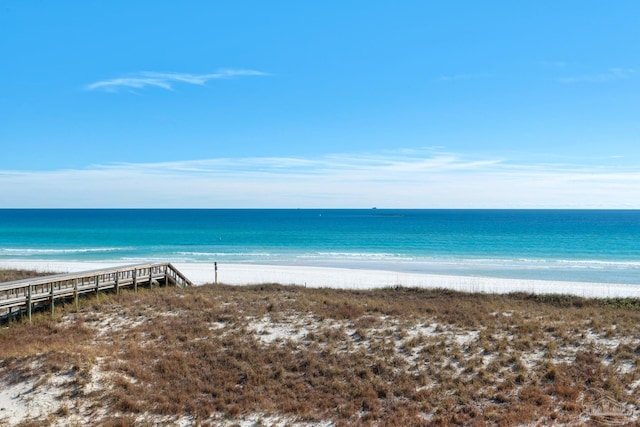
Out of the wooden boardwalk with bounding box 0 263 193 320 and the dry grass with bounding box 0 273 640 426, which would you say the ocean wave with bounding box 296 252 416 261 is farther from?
the dry grass with bounding box 0 273 640 426

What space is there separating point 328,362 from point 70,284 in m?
12.1

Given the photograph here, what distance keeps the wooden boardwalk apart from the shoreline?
24.6 feet

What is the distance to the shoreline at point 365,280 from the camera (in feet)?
98.8

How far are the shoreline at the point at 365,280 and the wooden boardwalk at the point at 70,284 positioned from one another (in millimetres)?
7499

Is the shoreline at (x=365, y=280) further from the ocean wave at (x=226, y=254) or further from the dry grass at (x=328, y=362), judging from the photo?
the dry grass at (x=328, y=362)

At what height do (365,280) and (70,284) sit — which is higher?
(70,284)

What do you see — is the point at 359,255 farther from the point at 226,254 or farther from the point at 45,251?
the point at 45,251

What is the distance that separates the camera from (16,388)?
11500 millimetres

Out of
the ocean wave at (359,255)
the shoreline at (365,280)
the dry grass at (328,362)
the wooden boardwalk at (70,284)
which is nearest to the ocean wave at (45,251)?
the shoreline at (365,280)

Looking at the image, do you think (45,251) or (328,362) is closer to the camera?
(328,362)

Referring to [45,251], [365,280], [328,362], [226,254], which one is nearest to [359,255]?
[226,254]

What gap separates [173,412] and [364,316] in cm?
818

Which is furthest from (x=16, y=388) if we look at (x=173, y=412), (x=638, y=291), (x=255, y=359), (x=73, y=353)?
(x=638, y=291)

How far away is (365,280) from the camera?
34.5m
